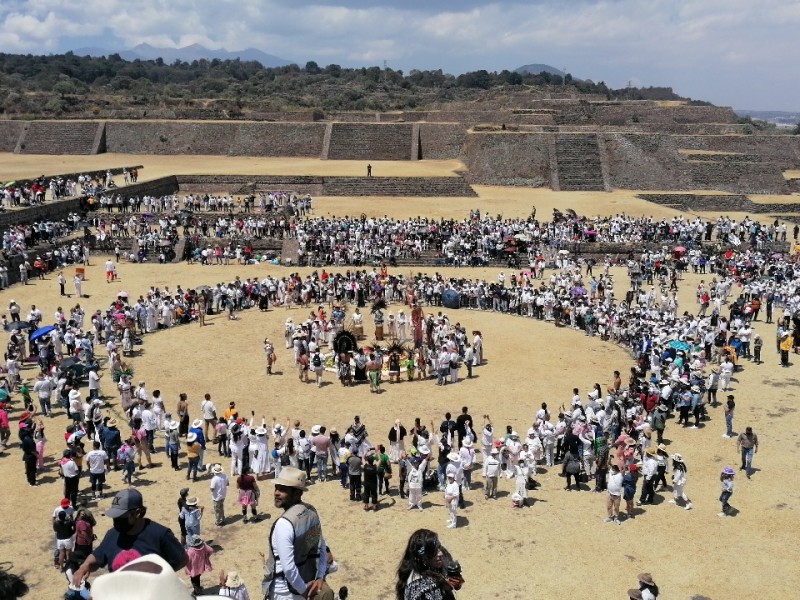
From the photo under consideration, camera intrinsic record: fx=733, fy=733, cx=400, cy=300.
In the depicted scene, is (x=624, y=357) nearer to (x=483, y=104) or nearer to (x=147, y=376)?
(x=147, y=376)

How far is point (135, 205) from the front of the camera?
117ft

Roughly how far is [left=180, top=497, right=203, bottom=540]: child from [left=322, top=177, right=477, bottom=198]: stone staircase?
33.2 meters

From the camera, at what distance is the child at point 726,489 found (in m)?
10.7

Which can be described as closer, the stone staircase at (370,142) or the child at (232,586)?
the child at (232,586)

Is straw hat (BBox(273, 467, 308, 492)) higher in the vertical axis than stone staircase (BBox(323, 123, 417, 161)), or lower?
lower

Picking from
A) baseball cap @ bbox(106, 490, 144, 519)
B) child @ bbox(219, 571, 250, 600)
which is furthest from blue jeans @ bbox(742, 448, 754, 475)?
baseball cap @ bbox(106, 490, 144, 519)

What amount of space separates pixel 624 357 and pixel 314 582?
15948 mm

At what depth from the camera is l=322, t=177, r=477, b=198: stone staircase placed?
1644 inches

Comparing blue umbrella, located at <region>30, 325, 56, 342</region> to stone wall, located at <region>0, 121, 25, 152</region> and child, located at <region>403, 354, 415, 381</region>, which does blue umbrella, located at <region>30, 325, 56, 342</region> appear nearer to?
child, located at <region>403, 354, 415, 381</region>

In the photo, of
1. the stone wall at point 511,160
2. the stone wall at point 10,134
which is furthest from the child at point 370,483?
the stone wall at point 10,134

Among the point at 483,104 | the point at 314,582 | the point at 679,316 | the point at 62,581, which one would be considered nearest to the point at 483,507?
the point at 62,581

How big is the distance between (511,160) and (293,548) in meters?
43.5

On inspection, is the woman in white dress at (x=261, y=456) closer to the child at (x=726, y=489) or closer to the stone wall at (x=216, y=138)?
the child at (x=726, y=489)

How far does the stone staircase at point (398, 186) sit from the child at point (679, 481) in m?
31.4
